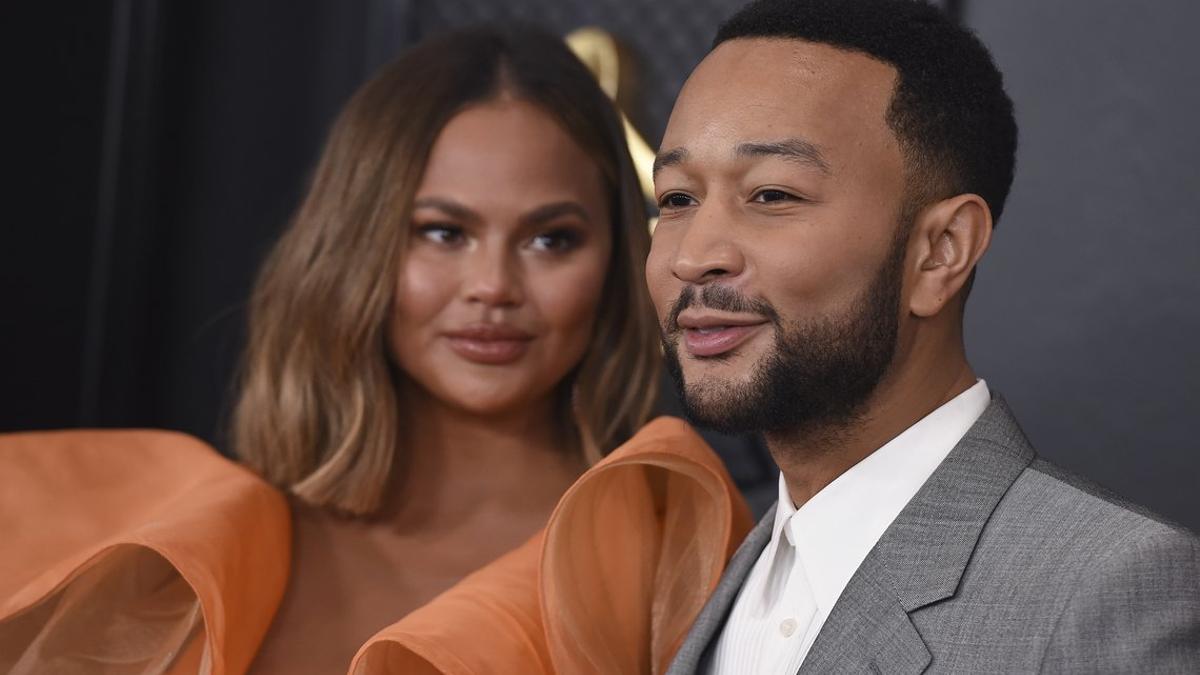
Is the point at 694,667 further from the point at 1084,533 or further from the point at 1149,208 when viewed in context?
the point at 1149,208

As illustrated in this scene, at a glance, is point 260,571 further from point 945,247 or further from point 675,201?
point 945,247

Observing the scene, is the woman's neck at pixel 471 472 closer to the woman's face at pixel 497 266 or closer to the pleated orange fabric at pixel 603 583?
the woman's face at pixel 497 266

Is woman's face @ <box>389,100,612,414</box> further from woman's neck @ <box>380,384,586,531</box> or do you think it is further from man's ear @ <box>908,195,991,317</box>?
man's ear @ <box>908,195,991,317</box>

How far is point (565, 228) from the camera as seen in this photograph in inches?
81.8

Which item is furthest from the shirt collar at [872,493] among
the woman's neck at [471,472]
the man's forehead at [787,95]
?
the woman's neck at [471,472]

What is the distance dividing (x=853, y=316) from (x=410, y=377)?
3.21ft

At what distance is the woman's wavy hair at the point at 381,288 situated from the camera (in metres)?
2.08

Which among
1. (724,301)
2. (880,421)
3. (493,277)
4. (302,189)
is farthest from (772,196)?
(302,189)

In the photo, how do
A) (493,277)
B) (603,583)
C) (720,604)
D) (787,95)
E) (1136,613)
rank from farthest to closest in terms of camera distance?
(493,277)
(603,583)
(720,604)
(787,95)
(1136,613)

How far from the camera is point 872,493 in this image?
137cm

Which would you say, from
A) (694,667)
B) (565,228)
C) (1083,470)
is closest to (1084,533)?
(694,667)

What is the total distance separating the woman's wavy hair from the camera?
2082 millimetres

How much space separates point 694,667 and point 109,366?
169 centimetres

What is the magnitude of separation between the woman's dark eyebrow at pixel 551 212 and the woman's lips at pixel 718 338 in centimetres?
67
